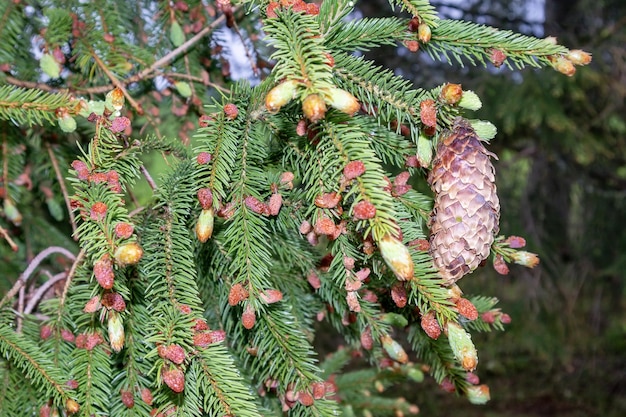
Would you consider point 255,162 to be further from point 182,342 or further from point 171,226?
point 182,342

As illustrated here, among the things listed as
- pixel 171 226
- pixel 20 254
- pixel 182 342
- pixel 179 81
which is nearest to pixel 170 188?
pixel 171 226

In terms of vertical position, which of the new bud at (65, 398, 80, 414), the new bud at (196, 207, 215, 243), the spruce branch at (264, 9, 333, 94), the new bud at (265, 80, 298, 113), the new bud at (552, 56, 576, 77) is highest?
the spruce branch at (264, 9, 333, 94)

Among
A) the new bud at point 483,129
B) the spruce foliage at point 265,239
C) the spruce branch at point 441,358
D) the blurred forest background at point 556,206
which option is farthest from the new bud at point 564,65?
the blurred forest background at point 556,206

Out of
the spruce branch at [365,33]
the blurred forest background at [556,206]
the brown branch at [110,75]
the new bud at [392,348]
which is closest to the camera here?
the spruce branch at [365,33]

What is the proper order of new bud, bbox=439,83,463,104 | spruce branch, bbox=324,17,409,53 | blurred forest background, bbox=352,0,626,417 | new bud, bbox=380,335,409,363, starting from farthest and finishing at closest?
blurred forest background, bbox=352,0,626,417 → new bud, bbox=380,335,409,363 → spruce branch, bbox=324,17,409,53 → new bud, bbox=439,83,463,104

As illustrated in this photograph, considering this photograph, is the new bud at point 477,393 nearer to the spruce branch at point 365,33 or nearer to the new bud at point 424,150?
the new bud at point 424,150

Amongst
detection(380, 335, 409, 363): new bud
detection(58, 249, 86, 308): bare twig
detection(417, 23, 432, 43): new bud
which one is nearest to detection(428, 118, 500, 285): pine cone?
detection(417, 23, 432, 43): new bud

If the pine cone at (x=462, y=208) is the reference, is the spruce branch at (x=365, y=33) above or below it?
above

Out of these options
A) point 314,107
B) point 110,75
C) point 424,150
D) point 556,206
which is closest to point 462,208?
point 424,150

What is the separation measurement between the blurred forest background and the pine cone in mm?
1834

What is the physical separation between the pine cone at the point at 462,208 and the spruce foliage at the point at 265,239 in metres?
0.03

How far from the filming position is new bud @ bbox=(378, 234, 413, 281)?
1.66ft

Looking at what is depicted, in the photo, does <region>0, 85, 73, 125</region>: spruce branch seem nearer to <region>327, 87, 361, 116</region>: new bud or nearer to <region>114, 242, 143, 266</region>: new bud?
<region>114, 242, 143, 266</region>: new bud

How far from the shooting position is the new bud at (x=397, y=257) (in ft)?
1.66
